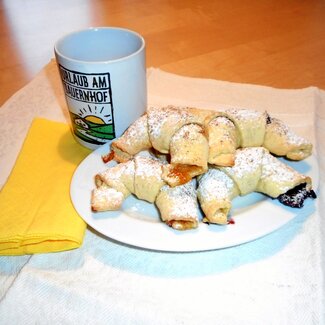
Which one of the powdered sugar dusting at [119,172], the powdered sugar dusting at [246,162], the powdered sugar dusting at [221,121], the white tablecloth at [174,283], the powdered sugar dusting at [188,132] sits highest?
the powdered sugar dusting at [188,132]

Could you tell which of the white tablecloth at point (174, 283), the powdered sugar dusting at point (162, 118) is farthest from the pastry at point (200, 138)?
the white tablecloth at point (174, 283)

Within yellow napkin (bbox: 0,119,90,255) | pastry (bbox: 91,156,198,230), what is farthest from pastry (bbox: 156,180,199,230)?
yellow napkin (bbox: 0,119,90,255)

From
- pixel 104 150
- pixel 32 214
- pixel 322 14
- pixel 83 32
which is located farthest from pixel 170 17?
pixel 32 214

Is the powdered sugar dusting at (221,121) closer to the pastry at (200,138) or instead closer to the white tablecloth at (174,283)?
the pastry at (200,138)

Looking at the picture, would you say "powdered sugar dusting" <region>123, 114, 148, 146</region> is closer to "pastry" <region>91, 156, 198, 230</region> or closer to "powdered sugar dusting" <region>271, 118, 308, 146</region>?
"pastry" <region>91, 156, 198, 230</region>

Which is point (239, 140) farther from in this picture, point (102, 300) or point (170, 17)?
point (170, 17)

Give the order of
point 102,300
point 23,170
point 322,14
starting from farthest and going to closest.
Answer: point 322,14, point 23,170, point 102,300

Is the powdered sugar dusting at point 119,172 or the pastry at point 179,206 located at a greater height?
the powdered sugar dusting at point 119,172
